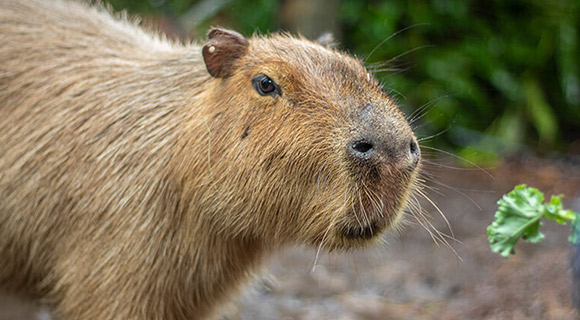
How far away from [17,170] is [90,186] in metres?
0.44

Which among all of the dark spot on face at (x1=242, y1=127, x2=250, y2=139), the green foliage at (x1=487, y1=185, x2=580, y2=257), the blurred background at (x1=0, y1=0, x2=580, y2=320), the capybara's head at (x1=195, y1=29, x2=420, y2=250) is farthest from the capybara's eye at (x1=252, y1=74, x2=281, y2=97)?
the blurred background at (x1=0, y1=0, x2=580, y2=320)

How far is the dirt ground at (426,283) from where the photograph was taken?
192 inches

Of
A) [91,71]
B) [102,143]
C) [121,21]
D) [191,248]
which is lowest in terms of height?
[191,248]

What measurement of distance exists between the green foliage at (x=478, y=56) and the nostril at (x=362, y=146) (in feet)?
18.6

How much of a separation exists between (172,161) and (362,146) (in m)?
1.01

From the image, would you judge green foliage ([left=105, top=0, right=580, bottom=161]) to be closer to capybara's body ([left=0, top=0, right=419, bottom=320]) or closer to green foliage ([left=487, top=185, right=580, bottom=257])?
capybara's body ([left=0, top=0, right=419, bottom=320])

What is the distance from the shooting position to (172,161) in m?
3.25

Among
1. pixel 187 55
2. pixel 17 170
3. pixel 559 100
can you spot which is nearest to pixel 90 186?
pixel 17 170

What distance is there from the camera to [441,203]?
7.38 meters

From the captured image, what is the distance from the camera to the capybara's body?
2.84 meters

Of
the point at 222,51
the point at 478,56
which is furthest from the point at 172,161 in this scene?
the point at 478,56

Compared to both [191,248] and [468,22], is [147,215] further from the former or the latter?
[468,22]

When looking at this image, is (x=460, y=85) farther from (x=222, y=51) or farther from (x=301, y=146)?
(x=301, y=146)

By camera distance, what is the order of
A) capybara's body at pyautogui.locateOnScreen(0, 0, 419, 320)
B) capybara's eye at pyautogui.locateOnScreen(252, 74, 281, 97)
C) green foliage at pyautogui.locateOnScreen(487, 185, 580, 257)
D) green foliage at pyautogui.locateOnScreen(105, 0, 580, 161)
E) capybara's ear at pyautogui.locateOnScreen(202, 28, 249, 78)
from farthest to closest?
green foliage at pyautogui.locateOnScreen(105, 0, 580, 161)
capybara's ear at pyautogui.locateOnScreen(202, 28, 249, 78)
capybara's eye at pyautogui.locateOnScreen(252, 74, 281, 97)
capybara's body at pyautogui.locateOnScreen(0, 0, 419, 320)
green foliage at pyautogui.locateOnScreen(487, 185, 580, 257)
